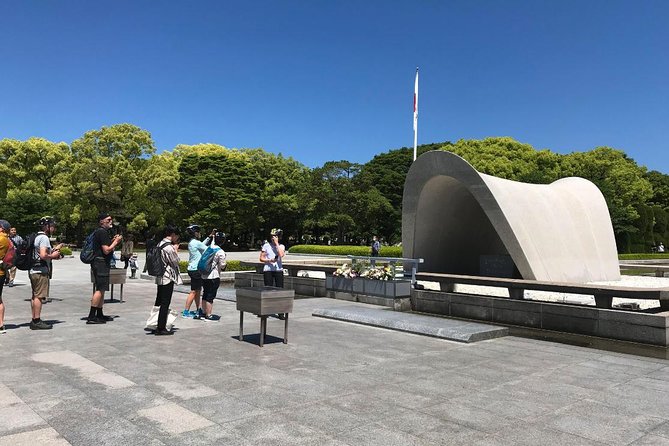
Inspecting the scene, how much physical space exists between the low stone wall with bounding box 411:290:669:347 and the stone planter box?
0.43 meters

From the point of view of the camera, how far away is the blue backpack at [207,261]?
33.8 feet

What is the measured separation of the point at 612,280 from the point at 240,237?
51910 millimetres

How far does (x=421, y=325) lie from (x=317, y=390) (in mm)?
4393

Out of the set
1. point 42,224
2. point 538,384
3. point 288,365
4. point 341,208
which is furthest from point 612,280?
point 341,208

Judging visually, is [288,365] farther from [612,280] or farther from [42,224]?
[612,280]

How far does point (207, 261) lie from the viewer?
33.9 feet

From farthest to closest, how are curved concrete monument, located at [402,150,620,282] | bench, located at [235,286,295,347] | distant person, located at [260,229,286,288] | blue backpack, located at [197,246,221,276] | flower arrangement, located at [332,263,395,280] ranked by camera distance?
curved concrete monument, located at [402,150,620,282] → flower arrangement, located at [332,263,395,280] → distant person, located at [260,229,286,288] → blue backpack, located at [197,246,221,276] → bench, located at [235,286,295,347]

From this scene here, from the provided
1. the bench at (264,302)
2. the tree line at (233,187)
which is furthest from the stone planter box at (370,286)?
the tree line at (233,187)

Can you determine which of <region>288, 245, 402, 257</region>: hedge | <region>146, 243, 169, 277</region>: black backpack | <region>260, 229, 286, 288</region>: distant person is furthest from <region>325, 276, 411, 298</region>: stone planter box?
<region>288, 245, 402, 257</region>: hedge

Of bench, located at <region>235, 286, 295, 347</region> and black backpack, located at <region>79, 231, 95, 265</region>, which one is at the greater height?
black backpack, located at <region>79, 231, 95, 265</region>

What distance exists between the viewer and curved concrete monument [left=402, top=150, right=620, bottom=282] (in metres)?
14.4

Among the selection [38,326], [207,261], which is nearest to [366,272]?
[207,261]

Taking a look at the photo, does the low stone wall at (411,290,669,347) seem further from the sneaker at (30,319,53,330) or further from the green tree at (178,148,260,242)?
the green tree at (178,148,260,242)

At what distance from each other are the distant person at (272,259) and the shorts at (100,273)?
3.14 metres
